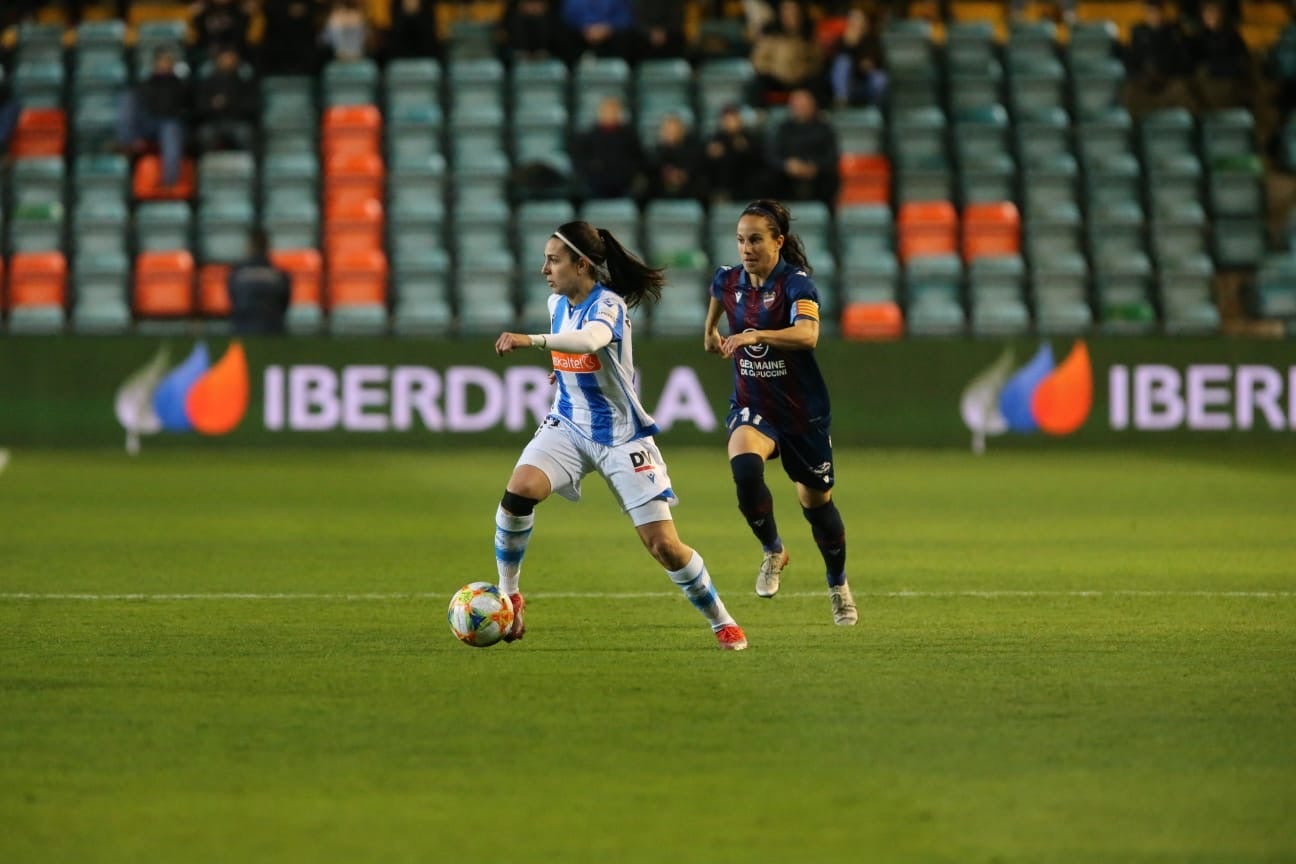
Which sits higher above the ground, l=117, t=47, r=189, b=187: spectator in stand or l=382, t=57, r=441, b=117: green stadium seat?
l=382, t=57, r=441, b=117: green stadium seat

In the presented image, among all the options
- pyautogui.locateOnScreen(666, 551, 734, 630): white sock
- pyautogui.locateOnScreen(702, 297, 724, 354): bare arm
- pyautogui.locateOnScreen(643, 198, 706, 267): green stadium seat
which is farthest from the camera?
pyautogui.locateOnScreen(643, 198, 706, 267): green stadium seat

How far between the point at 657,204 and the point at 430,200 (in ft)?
8.37

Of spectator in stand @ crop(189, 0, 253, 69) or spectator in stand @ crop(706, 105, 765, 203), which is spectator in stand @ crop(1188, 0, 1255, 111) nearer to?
spectator in stand @ crop(706, 105, 765, 203)

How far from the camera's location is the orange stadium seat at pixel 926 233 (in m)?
24.1

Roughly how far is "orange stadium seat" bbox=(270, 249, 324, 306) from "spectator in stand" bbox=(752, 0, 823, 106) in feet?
18.7

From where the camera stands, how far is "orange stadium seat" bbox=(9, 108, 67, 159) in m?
24.8

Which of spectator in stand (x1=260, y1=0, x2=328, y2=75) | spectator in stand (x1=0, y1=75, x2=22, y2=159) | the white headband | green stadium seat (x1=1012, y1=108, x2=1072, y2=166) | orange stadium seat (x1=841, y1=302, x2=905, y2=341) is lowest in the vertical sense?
the white headband

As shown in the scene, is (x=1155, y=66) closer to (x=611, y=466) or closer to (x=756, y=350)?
(x=756, y=350)

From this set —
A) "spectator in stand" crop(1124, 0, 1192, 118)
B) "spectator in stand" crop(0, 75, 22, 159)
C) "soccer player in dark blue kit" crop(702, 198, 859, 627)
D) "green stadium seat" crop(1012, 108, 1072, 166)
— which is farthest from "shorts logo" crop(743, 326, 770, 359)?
"spectator in stand" crop(1124, 0, 1192, 118)

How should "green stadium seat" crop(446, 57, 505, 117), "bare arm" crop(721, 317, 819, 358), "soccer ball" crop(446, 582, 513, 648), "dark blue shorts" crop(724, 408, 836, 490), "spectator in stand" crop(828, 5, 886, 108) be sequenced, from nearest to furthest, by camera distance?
"soccer ball" crop(446, 582, 513, 648) < "bare arm" crop(721, 317, 819, 358) < "dark blue shorts" crop(724, 408, 836, 490) < "spectator in stand" crop(828, 5, 886, 108) < "green stadium seat" crop(446, 57, 505, 117)

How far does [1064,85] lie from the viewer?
26.1m

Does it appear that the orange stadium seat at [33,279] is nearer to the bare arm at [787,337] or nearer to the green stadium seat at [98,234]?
the green stadium seat at [98,234]

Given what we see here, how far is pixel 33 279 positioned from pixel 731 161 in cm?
755

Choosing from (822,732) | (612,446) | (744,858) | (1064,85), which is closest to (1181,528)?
(612,446)
